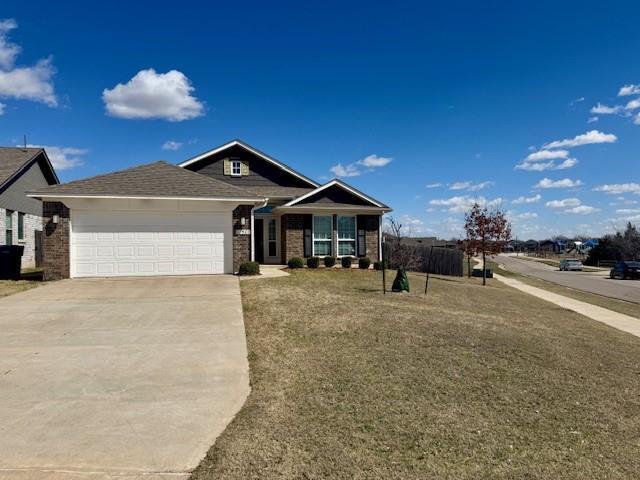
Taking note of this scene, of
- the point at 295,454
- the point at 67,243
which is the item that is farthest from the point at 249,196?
the point at 295,454

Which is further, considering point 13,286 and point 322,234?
point 322,234

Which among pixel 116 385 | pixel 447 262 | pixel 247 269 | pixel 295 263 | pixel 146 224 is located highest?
pixel 146 224

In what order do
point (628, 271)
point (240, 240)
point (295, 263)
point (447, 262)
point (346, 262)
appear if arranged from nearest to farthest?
point (240, 240)
point (295, 263)
point (346, 262)
point (447, 262)
point (628, 271)

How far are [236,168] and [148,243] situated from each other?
9.37 metres

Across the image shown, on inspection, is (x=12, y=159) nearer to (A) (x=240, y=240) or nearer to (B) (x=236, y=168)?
(B) (x=236, y=168)

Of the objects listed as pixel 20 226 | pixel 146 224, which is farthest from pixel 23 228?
pixel 146 224

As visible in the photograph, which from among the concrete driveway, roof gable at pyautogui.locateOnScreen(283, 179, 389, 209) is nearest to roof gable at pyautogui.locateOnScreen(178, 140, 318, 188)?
roof gable at pyautogui.locateOnScreen(283, 179, 389, 209)

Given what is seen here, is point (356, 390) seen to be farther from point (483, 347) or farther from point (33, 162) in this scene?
point (33, 162)

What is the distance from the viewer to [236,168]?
23.6 metres

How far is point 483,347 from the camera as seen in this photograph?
752 centimetres

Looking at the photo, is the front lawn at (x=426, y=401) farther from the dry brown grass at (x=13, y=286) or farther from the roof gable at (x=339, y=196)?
the roof gable at (x=339, y=196)

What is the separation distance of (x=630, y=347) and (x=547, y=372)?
13.7ft

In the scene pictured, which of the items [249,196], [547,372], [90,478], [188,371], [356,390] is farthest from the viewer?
[249,196]

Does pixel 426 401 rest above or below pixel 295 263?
below
